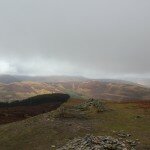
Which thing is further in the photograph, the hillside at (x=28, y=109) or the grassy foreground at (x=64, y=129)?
the hillside at (x=28, y=109)

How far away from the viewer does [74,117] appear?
2088 inches

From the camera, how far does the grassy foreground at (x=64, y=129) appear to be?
4209 centimetres

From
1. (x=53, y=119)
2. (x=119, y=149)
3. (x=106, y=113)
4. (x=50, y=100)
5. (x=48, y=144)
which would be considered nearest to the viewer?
(x=119, y=149)

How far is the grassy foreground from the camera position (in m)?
42.1

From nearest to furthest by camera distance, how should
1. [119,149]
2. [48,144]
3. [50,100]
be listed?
[119,149]
[48,144]
[50,100]

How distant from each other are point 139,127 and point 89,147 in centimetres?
1532

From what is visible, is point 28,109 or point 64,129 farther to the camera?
point 28,109

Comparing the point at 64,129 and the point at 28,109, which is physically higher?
the point at 64,129

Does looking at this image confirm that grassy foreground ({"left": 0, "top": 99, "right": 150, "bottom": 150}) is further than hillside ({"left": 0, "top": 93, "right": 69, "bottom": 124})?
No

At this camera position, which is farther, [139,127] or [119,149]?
[139,127]

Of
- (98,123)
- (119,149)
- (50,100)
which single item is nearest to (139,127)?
(98,123)

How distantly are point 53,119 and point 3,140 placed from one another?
9.54 metres

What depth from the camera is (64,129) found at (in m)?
46.3

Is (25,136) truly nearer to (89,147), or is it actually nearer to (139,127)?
(89,147)
